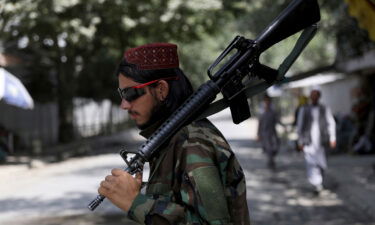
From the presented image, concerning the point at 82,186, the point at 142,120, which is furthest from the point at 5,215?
the point at 142,120

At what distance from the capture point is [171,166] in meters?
2.06

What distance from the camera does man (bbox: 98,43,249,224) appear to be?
6.50 feet

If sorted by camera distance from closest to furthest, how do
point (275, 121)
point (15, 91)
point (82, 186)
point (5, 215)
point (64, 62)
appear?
point (5, 215) → point (82, 186) → point (275, 121) → point (15, 91) → point (64, 62)

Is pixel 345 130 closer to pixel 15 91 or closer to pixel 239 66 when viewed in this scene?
pixel 15 91

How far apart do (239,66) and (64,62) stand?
2250 centimetres

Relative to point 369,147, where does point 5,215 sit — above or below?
below

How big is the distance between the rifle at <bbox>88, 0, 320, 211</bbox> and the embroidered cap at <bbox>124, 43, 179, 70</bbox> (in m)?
0.16

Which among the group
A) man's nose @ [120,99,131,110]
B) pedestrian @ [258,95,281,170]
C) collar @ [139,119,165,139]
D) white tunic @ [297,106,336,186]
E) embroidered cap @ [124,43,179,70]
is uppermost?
pedestrian @ [258,95,281,170]

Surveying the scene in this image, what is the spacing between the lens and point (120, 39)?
2364 cm

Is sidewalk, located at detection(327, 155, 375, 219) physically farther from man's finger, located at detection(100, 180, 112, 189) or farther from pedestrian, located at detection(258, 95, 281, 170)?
man's finger, located at detection(100, 180, 112, 189)

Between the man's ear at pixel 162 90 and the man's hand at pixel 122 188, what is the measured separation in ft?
0.98

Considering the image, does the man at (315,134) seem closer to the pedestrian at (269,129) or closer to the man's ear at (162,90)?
the pedestrian at (269,129)

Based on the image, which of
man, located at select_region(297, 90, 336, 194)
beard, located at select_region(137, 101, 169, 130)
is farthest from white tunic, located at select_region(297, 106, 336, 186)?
beard, located at select_region(137, 101, 169, 130)

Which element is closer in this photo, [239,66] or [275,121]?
[239,66]
